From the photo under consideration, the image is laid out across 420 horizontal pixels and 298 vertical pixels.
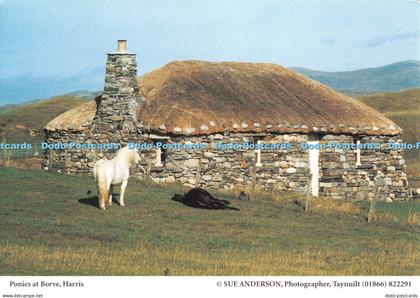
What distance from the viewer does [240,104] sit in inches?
1270

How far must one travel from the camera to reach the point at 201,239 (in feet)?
63.0

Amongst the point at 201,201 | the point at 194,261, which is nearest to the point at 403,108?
the point at 201,201

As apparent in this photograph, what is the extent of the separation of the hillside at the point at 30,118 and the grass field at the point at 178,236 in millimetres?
34285

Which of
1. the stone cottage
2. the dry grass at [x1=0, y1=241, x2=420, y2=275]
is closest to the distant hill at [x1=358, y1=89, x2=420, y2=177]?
the stone cottage

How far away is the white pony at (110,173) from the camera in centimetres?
2177

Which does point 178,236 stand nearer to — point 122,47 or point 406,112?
point 122,47

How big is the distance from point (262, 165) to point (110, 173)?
10465mm

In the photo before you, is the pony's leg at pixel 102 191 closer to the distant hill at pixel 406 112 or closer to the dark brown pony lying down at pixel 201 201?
the dark brown pony lying down at pixel 201 201

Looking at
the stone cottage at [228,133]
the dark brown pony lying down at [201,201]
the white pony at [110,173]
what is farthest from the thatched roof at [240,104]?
the white pony at [110,173]

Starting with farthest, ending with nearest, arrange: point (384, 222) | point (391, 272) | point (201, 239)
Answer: point (384, 222), point (201, 239), point (391, 272)

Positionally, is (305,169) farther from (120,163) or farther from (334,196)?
(120,163)

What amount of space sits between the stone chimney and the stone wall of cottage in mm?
583
